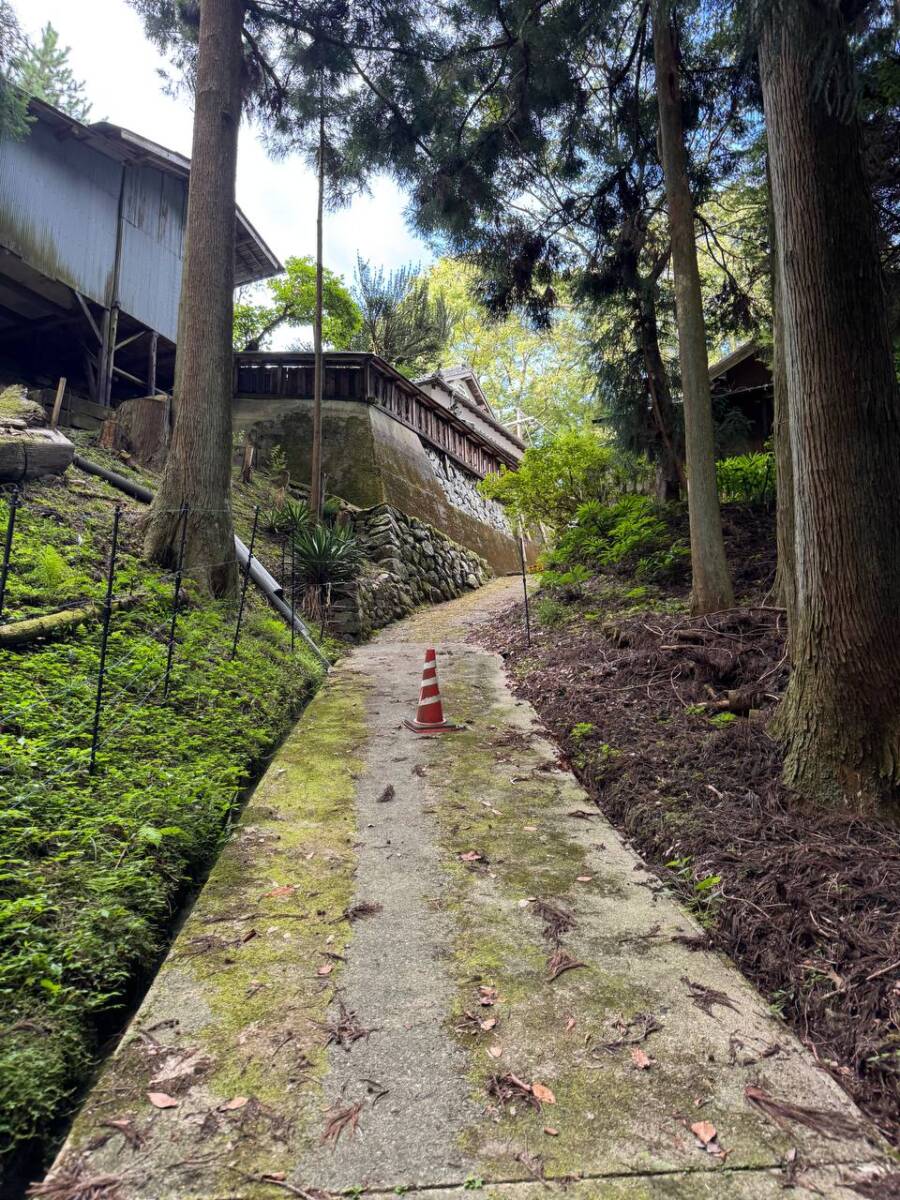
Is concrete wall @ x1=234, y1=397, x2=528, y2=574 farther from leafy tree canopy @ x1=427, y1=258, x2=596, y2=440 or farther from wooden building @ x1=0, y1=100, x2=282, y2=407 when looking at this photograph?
leafy tree canopy @ x1=427, y1=258, x2=596, y2=440

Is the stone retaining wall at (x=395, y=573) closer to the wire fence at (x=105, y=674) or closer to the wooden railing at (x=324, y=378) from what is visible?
the wooden railing at (x=324, y=378)

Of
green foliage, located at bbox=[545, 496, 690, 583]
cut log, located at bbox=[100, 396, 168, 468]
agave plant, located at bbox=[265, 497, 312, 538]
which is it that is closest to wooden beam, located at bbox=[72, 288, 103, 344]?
cut log, located at bbox=[100, 396, 168, 468]

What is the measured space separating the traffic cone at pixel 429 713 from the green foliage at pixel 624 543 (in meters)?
4.27

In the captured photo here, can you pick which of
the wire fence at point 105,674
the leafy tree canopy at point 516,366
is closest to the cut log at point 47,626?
the wire fence at point 105,674

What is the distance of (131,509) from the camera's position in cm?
898

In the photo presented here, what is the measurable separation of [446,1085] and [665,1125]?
623mm

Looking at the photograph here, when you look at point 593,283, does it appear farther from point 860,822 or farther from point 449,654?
point 860,822

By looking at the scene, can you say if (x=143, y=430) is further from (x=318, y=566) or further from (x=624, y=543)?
(x=624, y=543)

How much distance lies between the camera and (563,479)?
13.1 meters

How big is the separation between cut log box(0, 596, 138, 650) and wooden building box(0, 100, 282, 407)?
11.0 metres

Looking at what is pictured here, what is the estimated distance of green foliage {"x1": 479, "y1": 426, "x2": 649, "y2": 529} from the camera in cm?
1284

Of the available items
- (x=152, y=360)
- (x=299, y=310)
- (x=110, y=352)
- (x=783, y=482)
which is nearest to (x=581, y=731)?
(x=783, y=482)

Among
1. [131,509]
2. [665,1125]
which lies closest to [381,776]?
[665,1125]

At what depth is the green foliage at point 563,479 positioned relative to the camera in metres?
12.8
